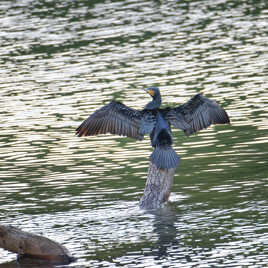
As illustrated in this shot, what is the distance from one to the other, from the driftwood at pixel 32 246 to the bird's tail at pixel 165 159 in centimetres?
265

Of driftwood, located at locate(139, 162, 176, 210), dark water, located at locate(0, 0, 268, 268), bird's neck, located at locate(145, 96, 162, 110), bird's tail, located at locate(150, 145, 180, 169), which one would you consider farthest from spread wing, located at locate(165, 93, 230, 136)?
dark water, located at locate(0, 0, 268, 268)

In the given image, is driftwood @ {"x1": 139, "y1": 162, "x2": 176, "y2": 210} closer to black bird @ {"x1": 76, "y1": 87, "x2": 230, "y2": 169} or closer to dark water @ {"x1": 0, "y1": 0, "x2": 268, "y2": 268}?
dark water @ {"x1": 0, "y1": 0, "x2": 268, "y2": 268}

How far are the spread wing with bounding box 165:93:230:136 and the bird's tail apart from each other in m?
0.75

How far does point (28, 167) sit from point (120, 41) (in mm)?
15560

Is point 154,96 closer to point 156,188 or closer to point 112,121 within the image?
point 112,121

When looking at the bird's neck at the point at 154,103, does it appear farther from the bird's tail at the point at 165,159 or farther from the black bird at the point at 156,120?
the bird's tail at the point at 165,159

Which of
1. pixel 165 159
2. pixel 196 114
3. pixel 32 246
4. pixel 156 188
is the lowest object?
pixel 32 246

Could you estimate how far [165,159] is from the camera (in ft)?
50.4

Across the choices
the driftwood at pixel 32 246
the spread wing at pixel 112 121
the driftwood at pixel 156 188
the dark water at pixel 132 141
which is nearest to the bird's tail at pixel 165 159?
the driftwood at pixel 156 188

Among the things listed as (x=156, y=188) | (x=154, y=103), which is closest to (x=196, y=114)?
(x=154, y=103)

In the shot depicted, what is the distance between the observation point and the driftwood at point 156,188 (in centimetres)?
1589

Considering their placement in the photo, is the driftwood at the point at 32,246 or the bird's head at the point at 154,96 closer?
the driftwood at the point at 32,246

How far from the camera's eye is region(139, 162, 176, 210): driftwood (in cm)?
1589

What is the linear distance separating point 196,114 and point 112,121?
156cm
